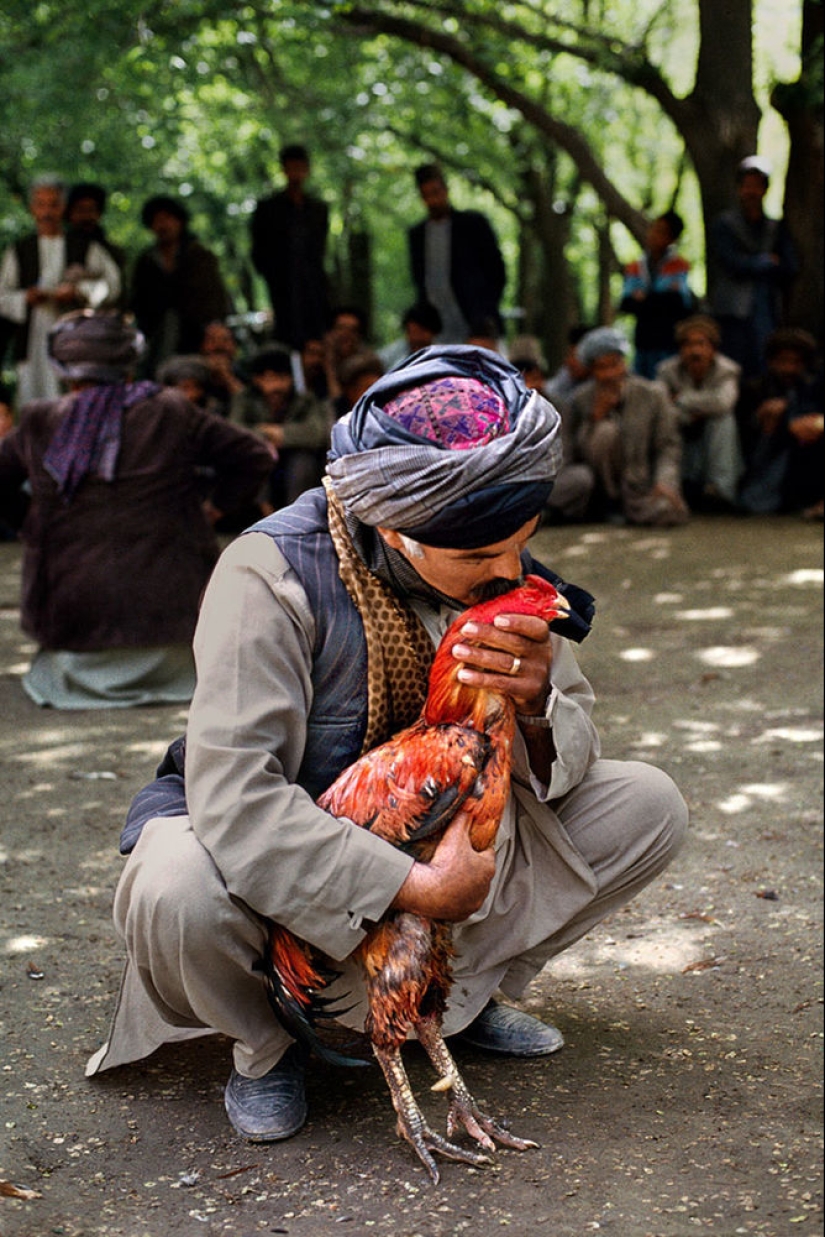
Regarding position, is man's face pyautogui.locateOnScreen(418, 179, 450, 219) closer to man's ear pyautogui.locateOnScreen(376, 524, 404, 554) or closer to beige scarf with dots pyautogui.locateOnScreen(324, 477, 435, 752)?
beige scarf with dots pyautogui.locateOnScreen(324, 477, 435, 752)

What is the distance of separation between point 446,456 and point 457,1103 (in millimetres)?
1175

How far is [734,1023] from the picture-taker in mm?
3299

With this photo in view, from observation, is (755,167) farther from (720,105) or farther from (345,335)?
(345,335)

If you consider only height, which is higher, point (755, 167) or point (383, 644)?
point (755, 167)

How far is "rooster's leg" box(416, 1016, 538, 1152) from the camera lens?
8.80 ft

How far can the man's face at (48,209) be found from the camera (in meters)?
9.60

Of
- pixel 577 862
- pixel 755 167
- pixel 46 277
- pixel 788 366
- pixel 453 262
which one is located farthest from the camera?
pixel 453 262

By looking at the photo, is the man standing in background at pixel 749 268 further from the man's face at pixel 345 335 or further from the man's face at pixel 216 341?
the man's face at pixel 216 341

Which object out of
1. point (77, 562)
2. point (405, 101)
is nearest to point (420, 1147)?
point (77, 562)

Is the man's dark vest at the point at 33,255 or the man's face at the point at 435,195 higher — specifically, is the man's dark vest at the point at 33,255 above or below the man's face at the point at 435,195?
below

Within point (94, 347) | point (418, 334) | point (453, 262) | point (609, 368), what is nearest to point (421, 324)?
point (418, 334)

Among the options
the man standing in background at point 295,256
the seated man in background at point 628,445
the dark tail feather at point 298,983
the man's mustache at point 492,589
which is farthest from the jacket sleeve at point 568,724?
the man standing in background at point 295,256

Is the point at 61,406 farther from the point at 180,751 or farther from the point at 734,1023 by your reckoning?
the point at 734,1023

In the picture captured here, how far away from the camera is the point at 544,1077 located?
3057 millimetres
